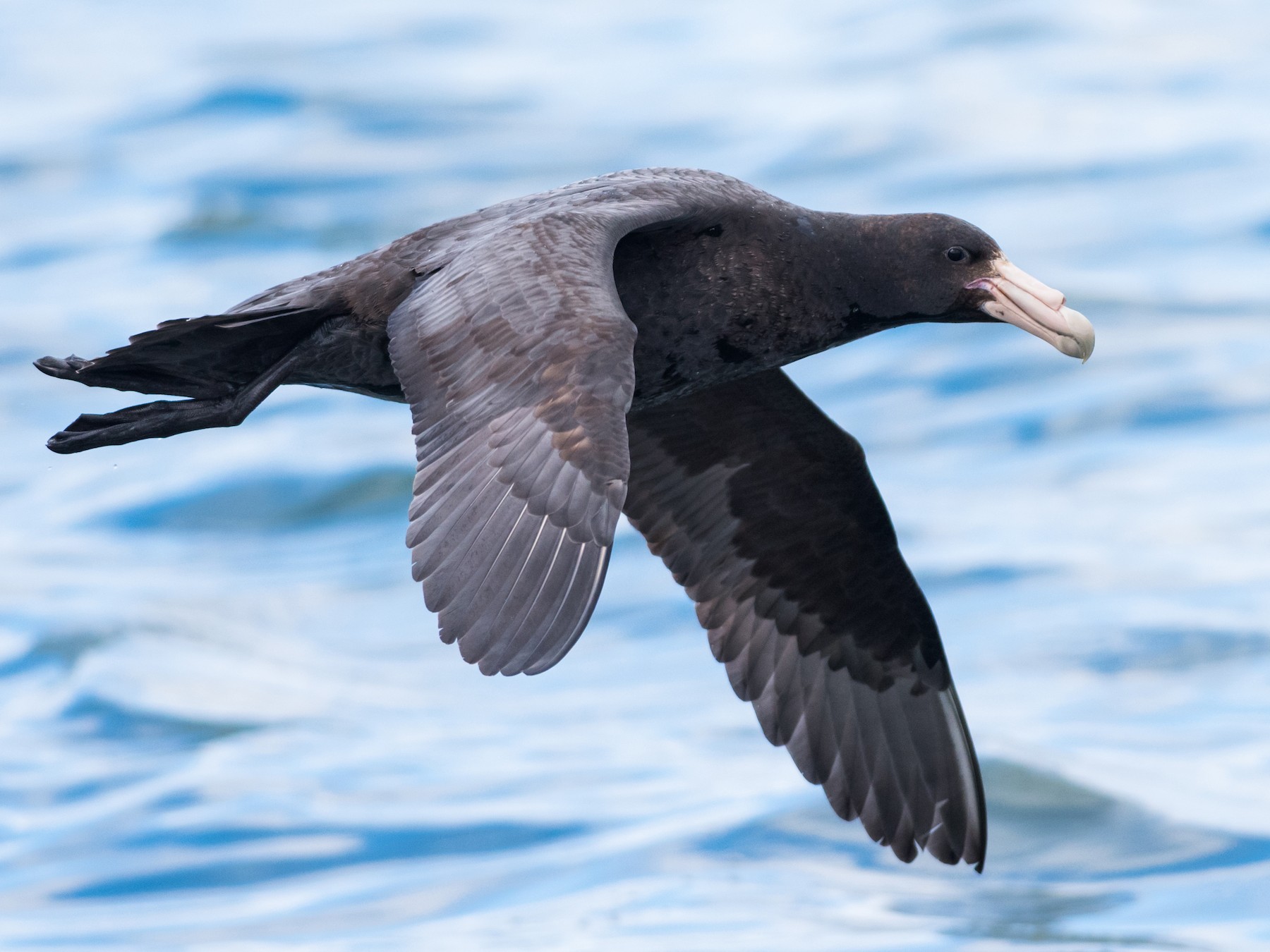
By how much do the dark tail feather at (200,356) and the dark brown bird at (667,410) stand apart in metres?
0.01

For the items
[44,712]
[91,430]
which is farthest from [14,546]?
[91,430]

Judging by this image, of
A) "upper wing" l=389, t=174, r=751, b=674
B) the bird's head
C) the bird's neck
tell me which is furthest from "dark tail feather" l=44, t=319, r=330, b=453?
the bird's head

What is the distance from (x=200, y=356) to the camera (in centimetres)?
980

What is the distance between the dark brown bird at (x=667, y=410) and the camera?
812 cm

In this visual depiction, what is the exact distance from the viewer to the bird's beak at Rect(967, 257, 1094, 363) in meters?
9.89

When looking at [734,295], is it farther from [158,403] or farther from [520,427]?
[158,403]

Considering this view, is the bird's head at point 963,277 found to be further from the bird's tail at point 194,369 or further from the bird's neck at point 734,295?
the bird's tail at point 194,369

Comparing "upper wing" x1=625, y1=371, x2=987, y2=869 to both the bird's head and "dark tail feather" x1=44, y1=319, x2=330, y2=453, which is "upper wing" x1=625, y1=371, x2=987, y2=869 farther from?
"dark tail feather" x1=44, y1=319, x2=330, y2=453

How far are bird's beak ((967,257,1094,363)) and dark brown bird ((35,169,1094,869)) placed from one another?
0.6 inches

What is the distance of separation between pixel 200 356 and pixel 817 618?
365 cm

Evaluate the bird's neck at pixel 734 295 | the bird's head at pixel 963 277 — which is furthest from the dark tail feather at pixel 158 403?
the bird's head at pixel 963 277

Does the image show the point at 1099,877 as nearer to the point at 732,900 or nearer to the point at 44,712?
the point at 732,900

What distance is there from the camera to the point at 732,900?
18391 mm

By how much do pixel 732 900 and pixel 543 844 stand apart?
2.23 m
